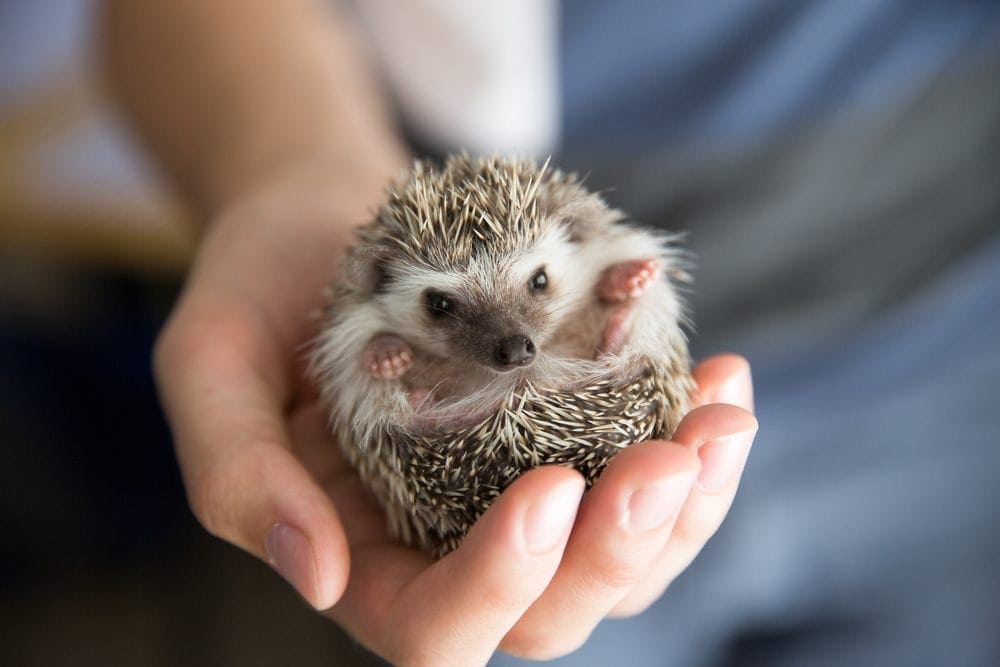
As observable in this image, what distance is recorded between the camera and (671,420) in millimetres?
1821

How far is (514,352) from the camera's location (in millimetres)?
1833

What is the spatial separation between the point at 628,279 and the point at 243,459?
3.06 feet

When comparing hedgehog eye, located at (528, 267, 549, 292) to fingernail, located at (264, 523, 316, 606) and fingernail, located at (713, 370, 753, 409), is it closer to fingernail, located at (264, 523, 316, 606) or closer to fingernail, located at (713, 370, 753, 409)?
fingernail, located at (713, 370, 753, 409)

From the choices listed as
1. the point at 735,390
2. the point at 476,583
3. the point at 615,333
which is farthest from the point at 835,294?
the point at 476,583

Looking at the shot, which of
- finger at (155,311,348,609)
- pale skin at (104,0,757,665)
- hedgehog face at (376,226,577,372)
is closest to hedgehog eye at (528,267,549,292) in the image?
hedgehog face at (376,226,577,372)

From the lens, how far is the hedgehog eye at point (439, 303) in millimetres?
2059

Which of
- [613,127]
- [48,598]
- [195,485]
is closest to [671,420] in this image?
[195,485]

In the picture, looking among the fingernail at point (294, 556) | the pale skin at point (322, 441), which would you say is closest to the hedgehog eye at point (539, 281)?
the pale skin at point (322, 441)

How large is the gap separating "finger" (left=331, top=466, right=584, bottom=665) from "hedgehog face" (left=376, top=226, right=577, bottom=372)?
0.43m

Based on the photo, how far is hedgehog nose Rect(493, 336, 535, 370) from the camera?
6.02 ft

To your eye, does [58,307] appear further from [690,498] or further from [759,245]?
[690,498]

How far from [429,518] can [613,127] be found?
1.88m

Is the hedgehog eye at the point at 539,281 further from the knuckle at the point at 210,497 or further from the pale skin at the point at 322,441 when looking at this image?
the knuckle at the point at 210,497

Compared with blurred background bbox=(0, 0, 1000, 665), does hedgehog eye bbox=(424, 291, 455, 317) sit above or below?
below
